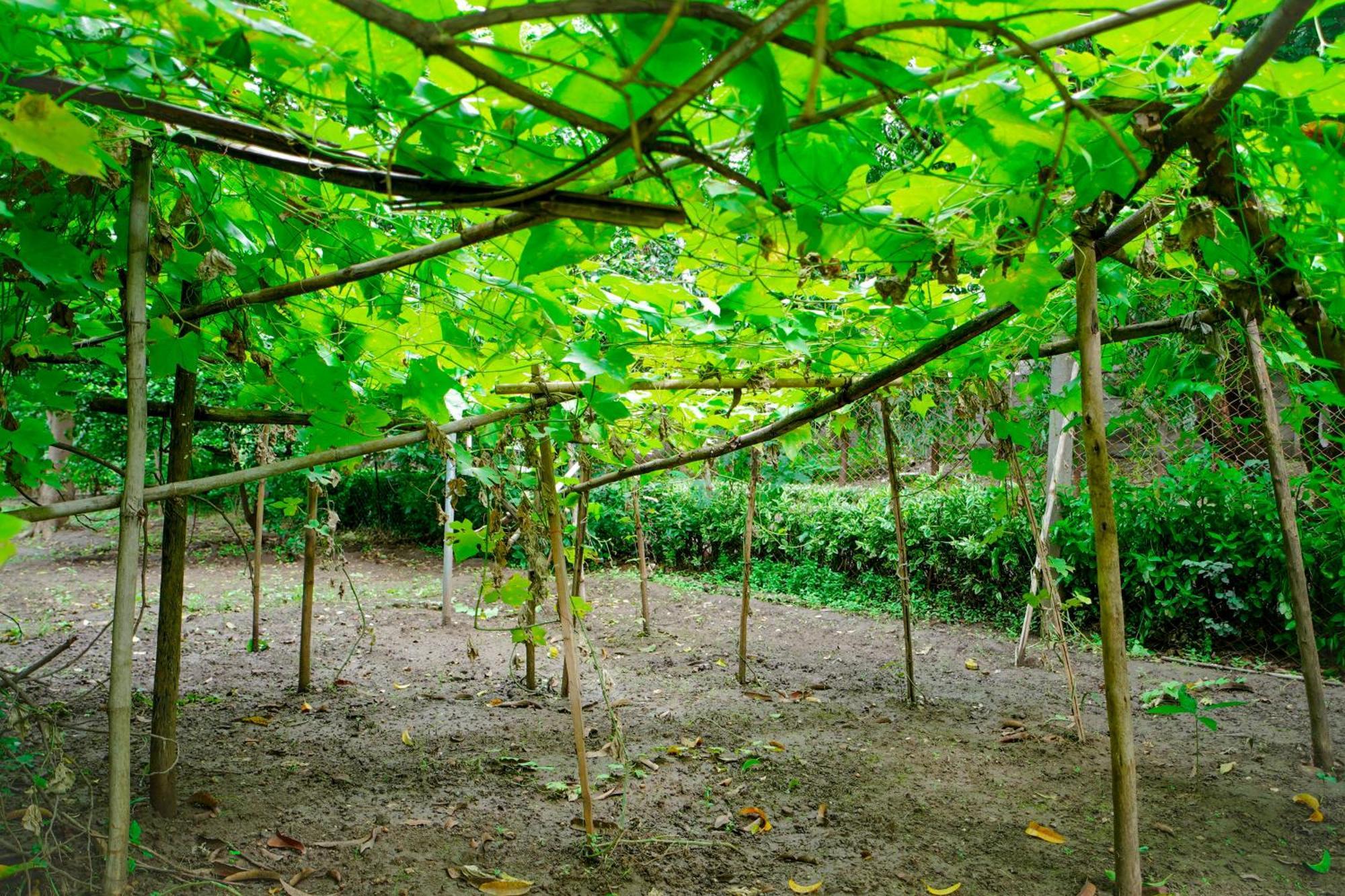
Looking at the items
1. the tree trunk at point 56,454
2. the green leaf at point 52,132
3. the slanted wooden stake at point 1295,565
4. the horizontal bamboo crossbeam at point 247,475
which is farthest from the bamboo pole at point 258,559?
the tree trunk at point 56,454

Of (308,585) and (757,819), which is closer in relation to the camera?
(757,819)

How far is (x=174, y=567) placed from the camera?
2.22 m

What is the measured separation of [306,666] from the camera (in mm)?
4059

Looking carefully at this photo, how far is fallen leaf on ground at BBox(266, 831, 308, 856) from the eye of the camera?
238 centimetres

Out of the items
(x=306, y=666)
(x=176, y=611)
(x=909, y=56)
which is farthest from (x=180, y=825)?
(x=909, y=56)

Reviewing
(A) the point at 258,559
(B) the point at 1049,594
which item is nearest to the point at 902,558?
(B) the point at 1049,594

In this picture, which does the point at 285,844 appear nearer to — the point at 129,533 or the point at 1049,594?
the point at 129,533

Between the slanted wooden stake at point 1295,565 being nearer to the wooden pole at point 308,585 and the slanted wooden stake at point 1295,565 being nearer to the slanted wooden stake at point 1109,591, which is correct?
the slanted wooden stake at point 1109,591

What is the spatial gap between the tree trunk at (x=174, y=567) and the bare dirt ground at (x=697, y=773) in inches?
10.7

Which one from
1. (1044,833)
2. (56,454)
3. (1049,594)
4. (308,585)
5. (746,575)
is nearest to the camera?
(1044,833)

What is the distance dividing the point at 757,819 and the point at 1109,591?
1.64m

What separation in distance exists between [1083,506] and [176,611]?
5.76m

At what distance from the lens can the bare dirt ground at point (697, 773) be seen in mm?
2373

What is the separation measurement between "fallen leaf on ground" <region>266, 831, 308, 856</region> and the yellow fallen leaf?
7.66 feet
